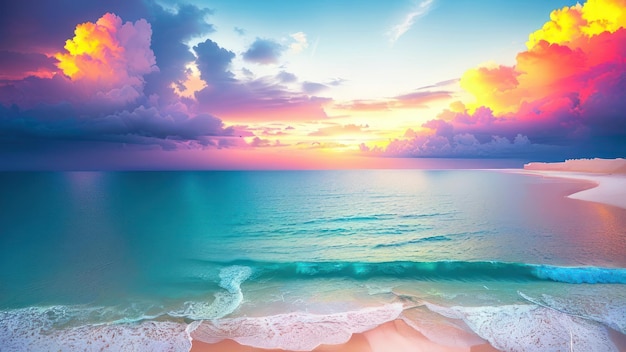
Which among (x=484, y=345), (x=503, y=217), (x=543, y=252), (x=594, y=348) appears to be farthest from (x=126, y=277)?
(x=503, y=217)

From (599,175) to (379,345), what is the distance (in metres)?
140

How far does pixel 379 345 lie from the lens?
945 centimetres

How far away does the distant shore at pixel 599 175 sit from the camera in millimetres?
44312

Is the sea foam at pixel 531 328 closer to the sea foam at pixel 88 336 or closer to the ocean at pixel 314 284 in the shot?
the ocean at pixel 314 284

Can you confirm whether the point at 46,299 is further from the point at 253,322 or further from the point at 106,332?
the point at 253,322

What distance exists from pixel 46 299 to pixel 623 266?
30.0 meters

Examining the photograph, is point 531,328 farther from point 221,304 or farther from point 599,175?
point 599,175

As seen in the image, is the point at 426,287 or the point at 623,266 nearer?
the point at 426,287

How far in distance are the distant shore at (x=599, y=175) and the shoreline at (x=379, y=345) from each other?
44518 mm

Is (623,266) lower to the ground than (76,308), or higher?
lower

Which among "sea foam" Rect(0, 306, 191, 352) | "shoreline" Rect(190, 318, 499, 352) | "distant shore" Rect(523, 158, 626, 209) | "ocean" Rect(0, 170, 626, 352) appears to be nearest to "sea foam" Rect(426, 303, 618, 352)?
"ocean" Rect(0, 170, 626, 352)

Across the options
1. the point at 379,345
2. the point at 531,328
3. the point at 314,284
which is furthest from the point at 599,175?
the point at 379,345

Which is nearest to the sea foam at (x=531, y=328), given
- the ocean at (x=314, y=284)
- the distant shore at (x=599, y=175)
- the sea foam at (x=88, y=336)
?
the ocean at (x=314, y=284)

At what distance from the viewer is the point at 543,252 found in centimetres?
1908
